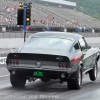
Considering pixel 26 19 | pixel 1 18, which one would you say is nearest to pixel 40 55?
pixel 26 19

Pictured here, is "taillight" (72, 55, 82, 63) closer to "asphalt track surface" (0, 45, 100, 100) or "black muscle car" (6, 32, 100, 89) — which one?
"black muscle car" (6, 32, 100, 89)

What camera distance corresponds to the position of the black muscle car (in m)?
11.1

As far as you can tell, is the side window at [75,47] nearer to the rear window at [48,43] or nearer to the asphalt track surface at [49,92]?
the rear window at [48,43]

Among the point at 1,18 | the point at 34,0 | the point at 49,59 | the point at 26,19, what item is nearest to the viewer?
the point at 49,59

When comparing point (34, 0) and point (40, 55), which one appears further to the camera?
point (34, 0)

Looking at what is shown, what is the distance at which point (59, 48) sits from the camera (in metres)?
11.8

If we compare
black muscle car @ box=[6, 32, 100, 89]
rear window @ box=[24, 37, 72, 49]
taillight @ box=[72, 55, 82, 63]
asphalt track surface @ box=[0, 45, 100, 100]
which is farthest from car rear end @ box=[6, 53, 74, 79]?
rear window @ box=[24, 37, 72, 49]

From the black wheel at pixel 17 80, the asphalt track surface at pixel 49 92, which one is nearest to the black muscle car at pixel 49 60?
the black wheel at pixel 17 80

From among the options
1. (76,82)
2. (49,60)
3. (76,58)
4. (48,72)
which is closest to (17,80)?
(48,72)

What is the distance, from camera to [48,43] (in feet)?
39.8

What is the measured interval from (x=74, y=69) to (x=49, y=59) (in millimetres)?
808

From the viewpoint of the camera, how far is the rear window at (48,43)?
11969 mm

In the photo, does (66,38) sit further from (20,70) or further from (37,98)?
(37,98)

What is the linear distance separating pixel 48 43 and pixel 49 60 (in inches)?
42.4
